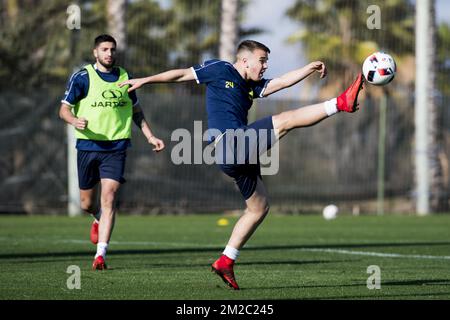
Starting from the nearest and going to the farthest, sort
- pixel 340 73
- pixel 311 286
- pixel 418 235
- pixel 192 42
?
pixel 311 286 → pixel 418 235 → pixel 340 73 → pixel 192 42

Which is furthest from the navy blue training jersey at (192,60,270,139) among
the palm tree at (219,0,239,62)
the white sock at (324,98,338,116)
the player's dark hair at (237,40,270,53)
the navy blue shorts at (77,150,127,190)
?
the palm tree at (219,0,239,62)

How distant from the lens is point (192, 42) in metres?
30.0

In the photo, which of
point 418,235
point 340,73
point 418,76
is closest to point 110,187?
point 418,235

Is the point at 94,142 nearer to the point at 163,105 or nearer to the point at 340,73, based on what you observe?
the point at 163,105

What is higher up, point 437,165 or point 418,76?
point 418,76

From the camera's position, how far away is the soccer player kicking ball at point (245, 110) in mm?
8328

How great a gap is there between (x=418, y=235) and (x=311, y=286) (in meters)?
7.69

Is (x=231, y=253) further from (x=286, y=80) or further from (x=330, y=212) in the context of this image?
(x=330, y=212)

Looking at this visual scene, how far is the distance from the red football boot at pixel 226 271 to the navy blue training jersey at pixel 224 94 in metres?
1.17

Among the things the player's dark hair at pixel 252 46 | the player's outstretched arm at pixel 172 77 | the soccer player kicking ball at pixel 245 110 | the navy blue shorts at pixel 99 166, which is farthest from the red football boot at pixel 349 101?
the navy blue shorts at pixel 99 166

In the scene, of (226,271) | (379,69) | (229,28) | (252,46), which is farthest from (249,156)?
(229,28)

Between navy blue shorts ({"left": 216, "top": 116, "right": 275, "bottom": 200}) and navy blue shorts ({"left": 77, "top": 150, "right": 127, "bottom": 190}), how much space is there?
2.39 metres

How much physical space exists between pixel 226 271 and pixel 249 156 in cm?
102
